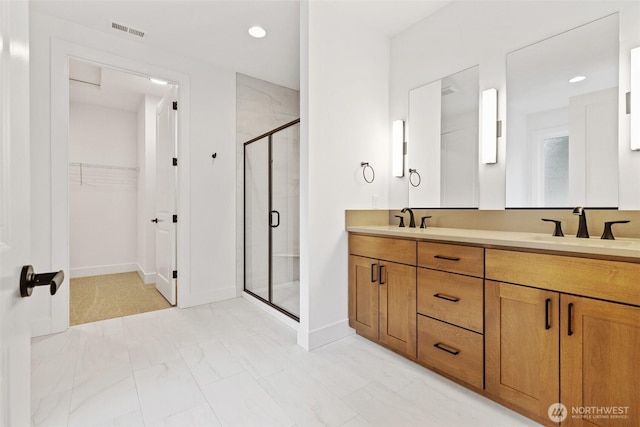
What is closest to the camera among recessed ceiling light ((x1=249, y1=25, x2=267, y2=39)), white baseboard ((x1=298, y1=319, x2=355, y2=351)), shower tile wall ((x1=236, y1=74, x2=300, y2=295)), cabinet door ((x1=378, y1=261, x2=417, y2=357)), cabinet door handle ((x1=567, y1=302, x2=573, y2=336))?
cabinet door handle ((x1=567, y1=302, x2=573, y2=336))

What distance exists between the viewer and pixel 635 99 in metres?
1.53

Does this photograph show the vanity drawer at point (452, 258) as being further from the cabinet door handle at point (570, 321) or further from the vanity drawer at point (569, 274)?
the cabinet door handle at point (570, 321)

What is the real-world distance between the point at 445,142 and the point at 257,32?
1965 mm

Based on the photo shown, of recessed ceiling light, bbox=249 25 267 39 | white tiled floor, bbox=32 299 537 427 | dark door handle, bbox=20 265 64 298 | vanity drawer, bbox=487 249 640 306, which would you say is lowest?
white tiled floor, bbox=32 299 537 427

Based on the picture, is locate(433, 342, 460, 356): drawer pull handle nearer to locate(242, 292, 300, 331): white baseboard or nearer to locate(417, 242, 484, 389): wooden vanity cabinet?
locate(417, 242, 484, 389): wooden vanity cabinet

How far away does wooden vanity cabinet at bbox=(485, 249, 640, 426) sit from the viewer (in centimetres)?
116

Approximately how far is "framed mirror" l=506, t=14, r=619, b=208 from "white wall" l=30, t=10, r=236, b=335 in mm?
2745

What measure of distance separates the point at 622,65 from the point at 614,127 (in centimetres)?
33


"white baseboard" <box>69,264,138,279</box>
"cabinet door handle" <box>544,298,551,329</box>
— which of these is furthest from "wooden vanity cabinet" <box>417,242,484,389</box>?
"white baseboard" <box>69,264,138,279</box>

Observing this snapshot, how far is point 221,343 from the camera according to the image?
89.3 inches

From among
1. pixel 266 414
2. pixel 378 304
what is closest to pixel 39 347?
pixel 266 414

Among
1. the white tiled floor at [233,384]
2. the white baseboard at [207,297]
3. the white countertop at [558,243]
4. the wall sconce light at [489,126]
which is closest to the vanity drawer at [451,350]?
the white tiled floor at [233,384]

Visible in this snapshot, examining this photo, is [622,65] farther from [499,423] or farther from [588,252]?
[499,423]

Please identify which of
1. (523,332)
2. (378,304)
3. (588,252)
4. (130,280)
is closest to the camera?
(588,252)
